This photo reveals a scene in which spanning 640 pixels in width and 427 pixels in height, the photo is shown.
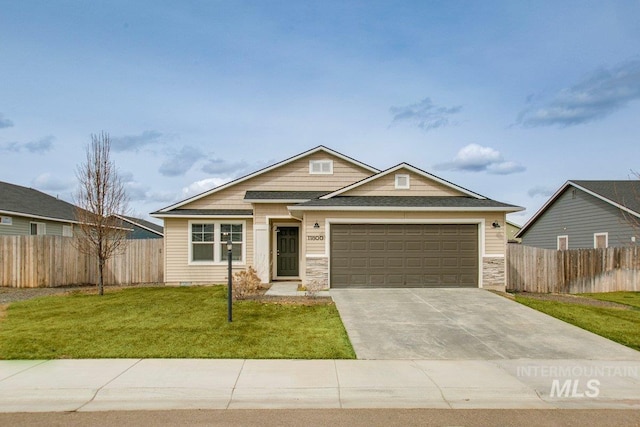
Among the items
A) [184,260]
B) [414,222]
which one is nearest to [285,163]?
[184,260]

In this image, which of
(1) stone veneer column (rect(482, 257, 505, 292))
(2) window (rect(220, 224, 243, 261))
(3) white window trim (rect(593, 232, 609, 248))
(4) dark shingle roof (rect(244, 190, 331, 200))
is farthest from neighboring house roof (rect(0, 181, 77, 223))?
→ (3) white window trim (rect(593, 232, 609, 248))

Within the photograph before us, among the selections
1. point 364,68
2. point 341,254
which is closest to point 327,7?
point 364,68

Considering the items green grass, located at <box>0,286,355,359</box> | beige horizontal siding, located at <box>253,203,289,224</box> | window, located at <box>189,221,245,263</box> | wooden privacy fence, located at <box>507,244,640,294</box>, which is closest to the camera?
green grass, located at <box>0,286,355,359</box>

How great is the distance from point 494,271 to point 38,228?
24412mm

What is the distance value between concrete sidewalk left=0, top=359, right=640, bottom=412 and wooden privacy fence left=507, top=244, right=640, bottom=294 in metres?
10.7

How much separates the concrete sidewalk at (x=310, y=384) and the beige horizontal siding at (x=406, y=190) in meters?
9.36

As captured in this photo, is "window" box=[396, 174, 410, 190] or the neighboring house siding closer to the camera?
"window" box=[396, 174, 410, 190]

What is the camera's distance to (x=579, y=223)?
894 inches

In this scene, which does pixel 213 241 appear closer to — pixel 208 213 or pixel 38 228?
pixel 208 213

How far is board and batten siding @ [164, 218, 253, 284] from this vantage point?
17891 millimetres

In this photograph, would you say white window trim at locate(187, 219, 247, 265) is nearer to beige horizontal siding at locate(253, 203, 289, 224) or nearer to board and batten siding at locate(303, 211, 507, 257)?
beige horizontal siding at locate(253, 203, 289, 224)

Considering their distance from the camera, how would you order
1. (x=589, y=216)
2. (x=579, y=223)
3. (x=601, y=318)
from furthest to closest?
1. (x=579, y=223)
2. (x=589, y=216)
3. (x=601, y=318)

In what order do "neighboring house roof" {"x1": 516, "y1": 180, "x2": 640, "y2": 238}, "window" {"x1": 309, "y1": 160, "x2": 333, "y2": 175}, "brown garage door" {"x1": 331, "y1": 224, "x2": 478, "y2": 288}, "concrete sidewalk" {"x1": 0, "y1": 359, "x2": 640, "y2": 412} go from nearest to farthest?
1. "concrete sidewalk" {"x1": 0, "y1": 359, "x2": 640, "y2": 412}
2. "brown garage door" {"x1": 331, "y1": 224, "x2": 478, "y2": 288}
3. "window" {"x1": 309, "y1": 160, "x2": 333, "y2": 175}
4. "neighboring house roof" {"x1": 516, "y1": 180, "x2": 640, "y2": 238}

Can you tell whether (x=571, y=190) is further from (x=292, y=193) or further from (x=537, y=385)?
(x=537, y=385)
